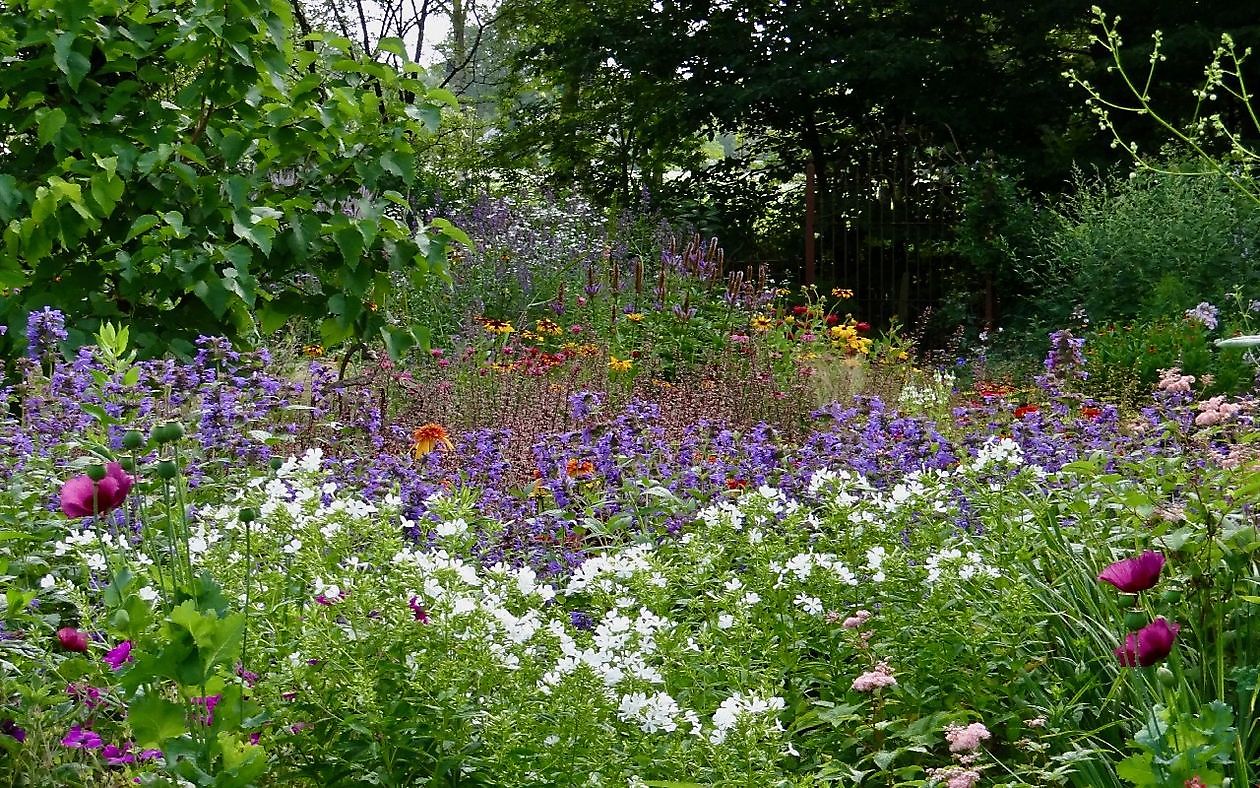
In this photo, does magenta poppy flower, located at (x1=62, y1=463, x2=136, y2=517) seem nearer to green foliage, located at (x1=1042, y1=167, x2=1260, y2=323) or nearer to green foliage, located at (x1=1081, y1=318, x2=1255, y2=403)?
green foliage, located at (x1=1081, y1=318, x2=1255, y2=403)

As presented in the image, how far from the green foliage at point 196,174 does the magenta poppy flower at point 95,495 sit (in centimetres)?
222

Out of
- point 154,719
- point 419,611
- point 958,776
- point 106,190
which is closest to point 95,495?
point 154,719

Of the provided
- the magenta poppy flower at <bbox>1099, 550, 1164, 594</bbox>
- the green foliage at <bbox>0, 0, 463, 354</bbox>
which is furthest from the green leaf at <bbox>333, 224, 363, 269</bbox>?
the magenta poppy flower at <bbox>1099, 550, 1164, 594</bbox>

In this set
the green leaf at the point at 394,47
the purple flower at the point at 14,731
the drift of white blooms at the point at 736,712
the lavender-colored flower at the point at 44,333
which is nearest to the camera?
the drift of white blooms at the point at 736,712

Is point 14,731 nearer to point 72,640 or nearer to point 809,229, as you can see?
point 72,640

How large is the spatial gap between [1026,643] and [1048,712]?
0.30 meters

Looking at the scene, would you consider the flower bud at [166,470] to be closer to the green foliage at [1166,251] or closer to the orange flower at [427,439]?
the orange flower at [427,439]

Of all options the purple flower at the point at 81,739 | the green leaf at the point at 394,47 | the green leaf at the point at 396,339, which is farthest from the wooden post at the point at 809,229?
the purple flower at the point at 81,739

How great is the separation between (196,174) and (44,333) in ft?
3.03

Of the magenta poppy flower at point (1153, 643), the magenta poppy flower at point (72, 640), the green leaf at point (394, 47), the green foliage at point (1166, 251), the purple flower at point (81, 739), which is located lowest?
the purple flower at point (81, 739)

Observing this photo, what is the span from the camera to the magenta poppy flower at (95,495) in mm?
1885

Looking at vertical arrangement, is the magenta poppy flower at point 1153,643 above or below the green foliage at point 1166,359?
above

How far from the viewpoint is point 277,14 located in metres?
4.32

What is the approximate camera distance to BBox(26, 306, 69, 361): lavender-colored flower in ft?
12.1
